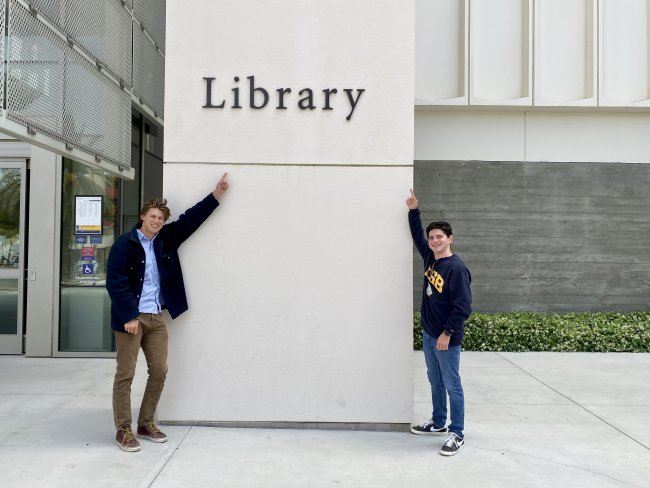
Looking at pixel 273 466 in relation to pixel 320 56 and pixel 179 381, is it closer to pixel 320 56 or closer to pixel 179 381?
pixel 179 381

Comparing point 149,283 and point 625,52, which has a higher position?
point 625,52

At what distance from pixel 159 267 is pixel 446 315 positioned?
93.7 inches

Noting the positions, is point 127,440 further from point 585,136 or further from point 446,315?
point 585,136

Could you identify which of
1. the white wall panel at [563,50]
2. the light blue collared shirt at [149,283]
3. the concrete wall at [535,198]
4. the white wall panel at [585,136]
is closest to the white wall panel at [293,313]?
the light blue collared shirt at [149,283]

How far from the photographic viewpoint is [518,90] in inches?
413

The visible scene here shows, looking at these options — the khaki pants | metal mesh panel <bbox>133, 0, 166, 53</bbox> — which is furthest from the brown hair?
metal mesh panel <bbox>133, 0, 166, 53</bbox>

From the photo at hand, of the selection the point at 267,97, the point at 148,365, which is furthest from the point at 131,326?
the point at 267,97

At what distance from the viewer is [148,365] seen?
5.07 m

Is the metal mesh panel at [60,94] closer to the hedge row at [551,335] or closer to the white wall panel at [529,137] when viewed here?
the white wall panel at [529,137]

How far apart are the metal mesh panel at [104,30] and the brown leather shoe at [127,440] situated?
170 inches

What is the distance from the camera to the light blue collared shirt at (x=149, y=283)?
498cm

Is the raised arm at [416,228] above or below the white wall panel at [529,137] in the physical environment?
below

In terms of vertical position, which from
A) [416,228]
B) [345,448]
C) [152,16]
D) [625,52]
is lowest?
[345,448]

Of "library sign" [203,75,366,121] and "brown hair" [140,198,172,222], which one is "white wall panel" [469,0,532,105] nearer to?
"library sign" [203,75,366,121]
